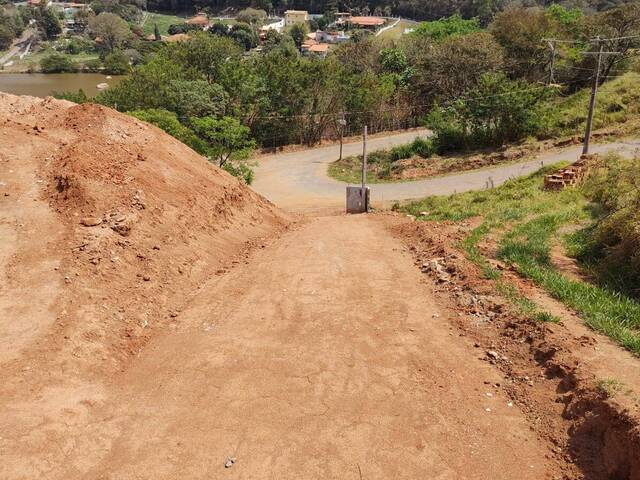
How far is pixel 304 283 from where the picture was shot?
10828mm

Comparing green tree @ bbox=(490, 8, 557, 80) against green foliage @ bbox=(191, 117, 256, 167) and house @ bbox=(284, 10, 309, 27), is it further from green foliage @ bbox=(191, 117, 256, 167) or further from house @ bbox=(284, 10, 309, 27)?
house @ bbox=(284, 10, 309, 27)

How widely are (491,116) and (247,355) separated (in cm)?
2766

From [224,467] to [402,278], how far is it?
624 centimetres

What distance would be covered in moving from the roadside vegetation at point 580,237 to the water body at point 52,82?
5417cm

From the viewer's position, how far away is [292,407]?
276 inches

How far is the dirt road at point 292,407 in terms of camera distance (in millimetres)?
6047

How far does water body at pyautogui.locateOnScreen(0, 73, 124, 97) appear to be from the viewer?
6167 centimetres

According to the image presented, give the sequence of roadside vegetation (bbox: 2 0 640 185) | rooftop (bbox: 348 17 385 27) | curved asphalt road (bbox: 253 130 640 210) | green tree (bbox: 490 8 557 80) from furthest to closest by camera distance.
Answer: rooftop (bbox: 348 17 385 27), green tree (bbox: 490 8 557 80), roadside vegetation (bbox: 2 0 640 185), curved asphalt road (bbox: 253 130 640 210)

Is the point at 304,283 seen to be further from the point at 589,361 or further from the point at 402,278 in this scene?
the point at 589,361

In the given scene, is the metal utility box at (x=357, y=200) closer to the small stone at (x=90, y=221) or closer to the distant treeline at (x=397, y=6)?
the small stone at (x=90, y=221)

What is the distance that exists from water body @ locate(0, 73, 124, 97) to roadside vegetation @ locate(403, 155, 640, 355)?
54.2m

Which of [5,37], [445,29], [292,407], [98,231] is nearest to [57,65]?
[5,37]

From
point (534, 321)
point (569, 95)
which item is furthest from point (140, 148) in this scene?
point (569, 95)

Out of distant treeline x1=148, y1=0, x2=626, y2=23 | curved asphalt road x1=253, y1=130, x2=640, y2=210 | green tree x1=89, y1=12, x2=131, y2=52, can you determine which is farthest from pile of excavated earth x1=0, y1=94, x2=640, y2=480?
green tree x1=89, y1=12, x2=131, y2=52
